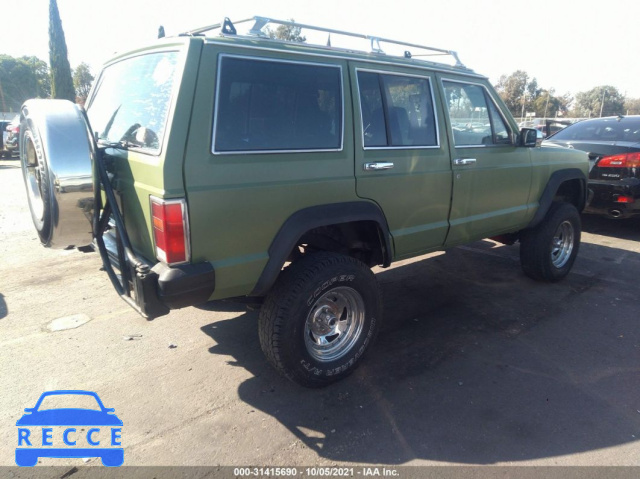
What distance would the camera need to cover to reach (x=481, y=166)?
12.7ft

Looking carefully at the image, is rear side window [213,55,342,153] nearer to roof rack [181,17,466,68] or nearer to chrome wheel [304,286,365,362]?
roof rack [181,17,466,68]

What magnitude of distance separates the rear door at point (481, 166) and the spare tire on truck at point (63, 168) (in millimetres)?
2661

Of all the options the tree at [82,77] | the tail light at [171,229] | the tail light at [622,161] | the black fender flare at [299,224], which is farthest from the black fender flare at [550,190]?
the tree at [82,77]

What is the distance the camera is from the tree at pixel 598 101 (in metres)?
53.0

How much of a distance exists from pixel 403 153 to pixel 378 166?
31cm

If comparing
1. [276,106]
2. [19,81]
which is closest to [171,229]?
[276,106]

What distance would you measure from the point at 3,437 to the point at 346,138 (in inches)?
107

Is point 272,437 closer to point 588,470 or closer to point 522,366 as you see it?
point 588,470

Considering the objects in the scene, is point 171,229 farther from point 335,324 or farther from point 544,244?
point 544,244

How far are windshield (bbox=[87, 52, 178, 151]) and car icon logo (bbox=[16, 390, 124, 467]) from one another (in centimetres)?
165

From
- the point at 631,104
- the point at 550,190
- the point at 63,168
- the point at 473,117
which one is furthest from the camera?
the point at 631,104

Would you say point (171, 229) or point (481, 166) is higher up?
point (481, 166)

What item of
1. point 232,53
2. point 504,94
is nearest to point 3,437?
point 232,53

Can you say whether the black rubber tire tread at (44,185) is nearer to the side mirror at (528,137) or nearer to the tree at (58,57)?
the side mirror at (528,137)
